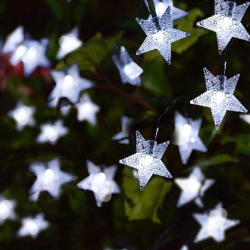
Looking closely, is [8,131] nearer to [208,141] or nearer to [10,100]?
[10,100]

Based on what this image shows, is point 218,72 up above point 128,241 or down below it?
above

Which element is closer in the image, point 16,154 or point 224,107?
point 224,107

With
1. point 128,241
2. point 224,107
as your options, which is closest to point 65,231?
point 128,241

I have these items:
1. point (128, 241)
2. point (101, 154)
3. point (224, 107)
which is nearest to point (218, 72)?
point (224, 107)

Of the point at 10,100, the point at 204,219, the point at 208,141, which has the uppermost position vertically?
the point at 10,100

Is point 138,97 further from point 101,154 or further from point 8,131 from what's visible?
point 8,131

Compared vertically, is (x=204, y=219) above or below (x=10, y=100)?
below
